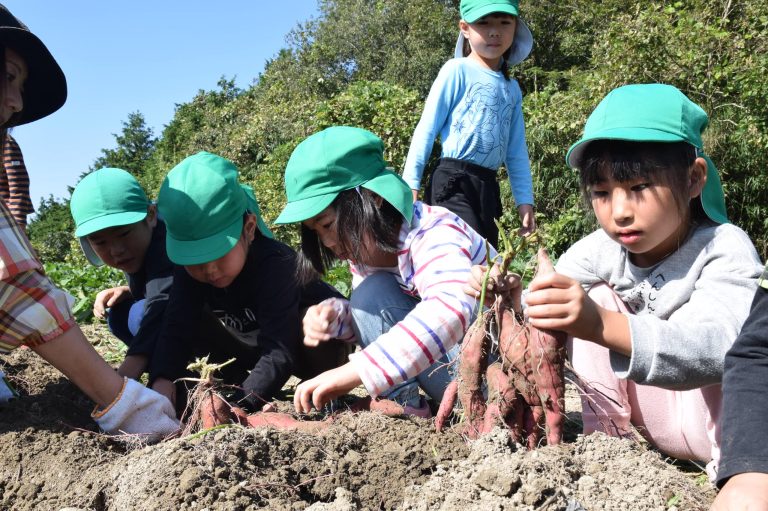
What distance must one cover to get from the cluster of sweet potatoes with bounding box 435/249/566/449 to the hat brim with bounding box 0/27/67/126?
5.72ft

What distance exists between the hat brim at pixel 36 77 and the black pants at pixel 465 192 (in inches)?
83.9

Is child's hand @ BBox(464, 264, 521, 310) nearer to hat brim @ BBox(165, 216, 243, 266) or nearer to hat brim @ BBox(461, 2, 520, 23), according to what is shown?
hat brim @ BBox(165, 216, 243, 266)

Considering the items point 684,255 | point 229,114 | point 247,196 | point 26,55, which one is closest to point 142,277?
point 247,196

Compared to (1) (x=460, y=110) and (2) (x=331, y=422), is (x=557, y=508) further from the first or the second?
(1) (x=460, y=110)

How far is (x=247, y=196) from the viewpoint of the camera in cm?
312

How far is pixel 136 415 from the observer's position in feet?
7.52

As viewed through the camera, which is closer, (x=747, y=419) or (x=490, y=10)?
(x=747, y=419)

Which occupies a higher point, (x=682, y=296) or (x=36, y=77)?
(x=36, y=77)

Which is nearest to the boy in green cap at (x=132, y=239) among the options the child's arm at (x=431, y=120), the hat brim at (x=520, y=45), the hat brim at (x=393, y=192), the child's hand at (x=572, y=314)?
the hat brim at (x=393, y=192)

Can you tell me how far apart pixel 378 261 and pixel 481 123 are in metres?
1.62

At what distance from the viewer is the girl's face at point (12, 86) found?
217 centimetres

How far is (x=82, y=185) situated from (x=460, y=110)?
7.07ft

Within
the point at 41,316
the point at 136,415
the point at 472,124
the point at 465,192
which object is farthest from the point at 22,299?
the point at 472,124

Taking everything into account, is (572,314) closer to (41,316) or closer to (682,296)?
(682,296)
